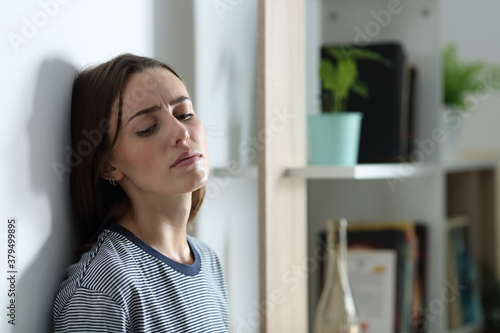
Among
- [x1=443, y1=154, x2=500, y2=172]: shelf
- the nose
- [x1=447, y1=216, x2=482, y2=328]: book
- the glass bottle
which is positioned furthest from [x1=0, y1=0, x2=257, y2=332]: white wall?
[x1=447, y1=216, x2=482, y2=328]: book

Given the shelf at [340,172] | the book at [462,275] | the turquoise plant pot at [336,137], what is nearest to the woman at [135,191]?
the shelf at [340,172]

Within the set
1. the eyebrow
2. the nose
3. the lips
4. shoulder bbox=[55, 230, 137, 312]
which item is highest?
the eyebrow

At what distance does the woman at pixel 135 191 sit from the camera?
74 cm

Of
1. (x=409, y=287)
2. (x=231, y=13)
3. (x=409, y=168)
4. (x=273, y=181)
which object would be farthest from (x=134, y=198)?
(x=409, y=287)

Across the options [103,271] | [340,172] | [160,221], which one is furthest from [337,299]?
[103,271]

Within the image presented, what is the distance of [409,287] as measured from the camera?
1590 millimetres

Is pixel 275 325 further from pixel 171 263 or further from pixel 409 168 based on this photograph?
pixel 409 168

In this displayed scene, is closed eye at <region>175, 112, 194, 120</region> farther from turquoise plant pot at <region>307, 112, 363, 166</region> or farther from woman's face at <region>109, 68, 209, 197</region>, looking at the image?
turquoise plant pot at <region>307, 112, 363, 166</region>

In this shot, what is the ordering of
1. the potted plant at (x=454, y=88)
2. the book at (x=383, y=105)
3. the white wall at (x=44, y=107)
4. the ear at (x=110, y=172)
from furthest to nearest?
the potted plant at (x=454, y=88), the book at (x=383, y=105), the ear at (x=110, y=172), the white wall at (x=44, y=107)

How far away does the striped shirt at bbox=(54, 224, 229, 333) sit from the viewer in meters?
0.71

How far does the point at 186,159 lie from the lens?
2.68 feet

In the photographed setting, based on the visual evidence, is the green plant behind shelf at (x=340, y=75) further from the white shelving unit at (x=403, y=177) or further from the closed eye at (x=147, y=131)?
the closed eye at (x=147, y=131)

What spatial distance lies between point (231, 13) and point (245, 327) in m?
0.62

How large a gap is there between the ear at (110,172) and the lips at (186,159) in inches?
2.7
